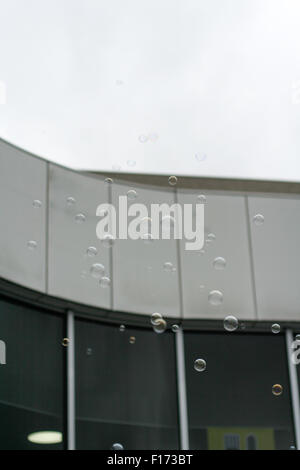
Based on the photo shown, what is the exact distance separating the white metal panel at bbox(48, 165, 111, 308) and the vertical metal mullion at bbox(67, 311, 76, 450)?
0.31m

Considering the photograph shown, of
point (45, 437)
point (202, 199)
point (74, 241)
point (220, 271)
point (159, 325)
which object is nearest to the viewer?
point (159, 325)

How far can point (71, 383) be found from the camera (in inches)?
331

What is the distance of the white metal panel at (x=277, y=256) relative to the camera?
9.26 m

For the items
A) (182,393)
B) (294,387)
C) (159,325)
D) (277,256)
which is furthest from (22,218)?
(294,387)

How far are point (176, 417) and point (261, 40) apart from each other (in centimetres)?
421

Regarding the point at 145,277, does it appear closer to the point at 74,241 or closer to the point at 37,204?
the point at 74,241

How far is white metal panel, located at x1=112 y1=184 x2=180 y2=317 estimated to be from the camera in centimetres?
891

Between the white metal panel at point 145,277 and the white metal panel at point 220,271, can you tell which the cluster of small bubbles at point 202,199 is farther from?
the white metal panel at point 145,277

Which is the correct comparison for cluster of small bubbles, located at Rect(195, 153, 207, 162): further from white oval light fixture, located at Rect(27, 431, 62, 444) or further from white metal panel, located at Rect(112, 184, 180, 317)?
white oval light fixture, located at Rect(27, 431, 62, 444)

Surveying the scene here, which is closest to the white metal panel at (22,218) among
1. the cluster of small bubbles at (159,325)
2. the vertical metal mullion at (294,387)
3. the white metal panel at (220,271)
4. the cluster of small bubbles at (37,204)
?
the cluster of small bubbles at (37,204)

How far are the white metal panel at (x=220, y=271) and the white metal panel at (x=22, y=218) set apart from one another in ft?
5.10

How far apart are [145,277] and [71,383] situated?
1.36 m

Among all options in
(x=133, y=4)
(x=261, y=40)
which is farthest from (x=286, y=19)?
(x=133, y=4)

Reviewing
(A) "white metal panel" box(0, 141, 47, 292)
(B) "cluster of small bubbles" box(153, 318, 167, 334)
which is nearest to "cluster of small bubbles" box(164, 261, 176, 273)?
(A) "white metal panel" box(0, 141, 47, 292)
